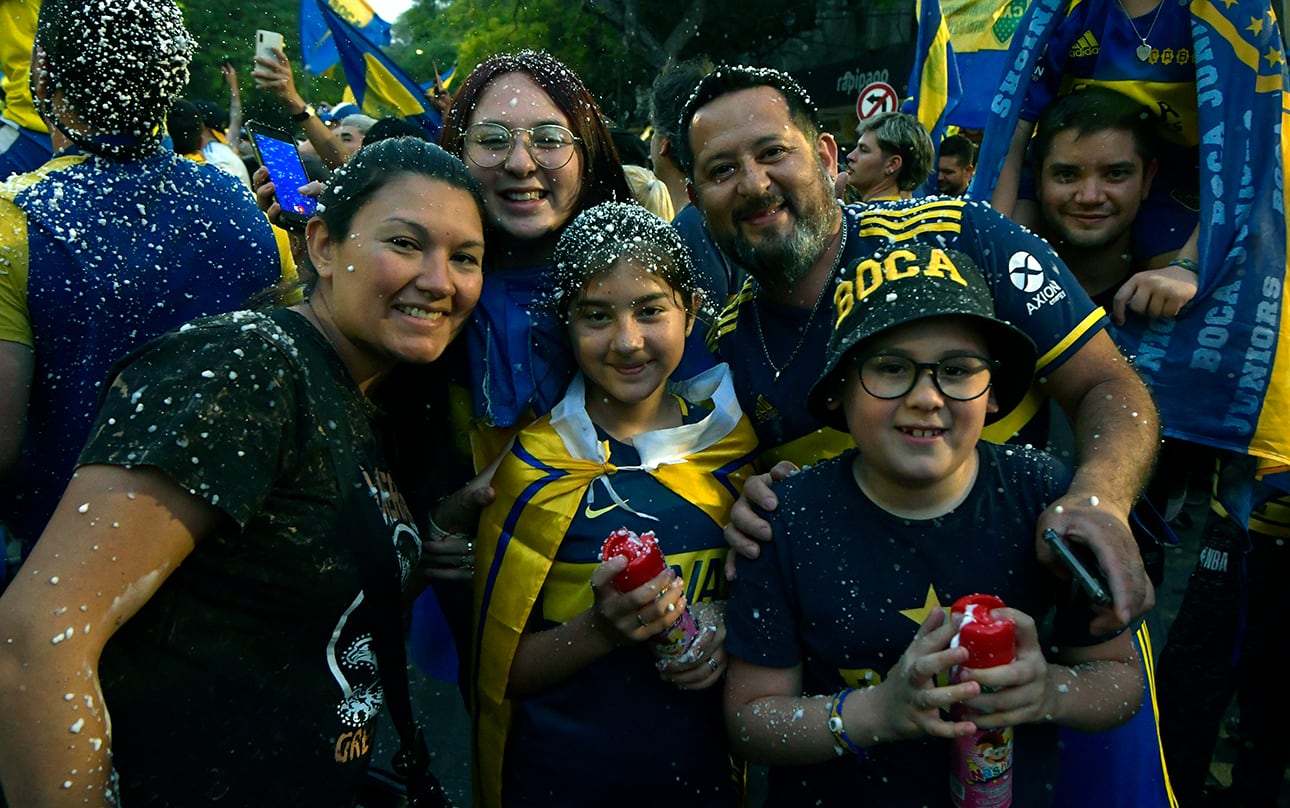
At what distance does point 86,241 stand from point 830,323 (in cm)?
195

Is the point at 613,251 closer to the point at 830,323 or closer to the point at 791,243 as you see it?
the point at 791,243

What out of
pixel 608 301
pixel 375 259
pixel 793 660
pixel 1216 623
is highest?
pixel 375 259

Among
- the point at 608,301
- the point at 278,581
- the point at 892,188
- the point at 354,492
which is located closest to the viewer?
the point at 278,581

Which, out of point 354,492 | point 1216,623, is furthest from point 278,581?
point 1216,623

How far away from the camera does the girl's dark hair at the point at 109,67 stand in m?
2.30

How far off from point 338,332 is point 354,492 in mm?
394

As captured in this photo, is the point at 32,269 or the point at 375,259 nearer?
the point at 375,259

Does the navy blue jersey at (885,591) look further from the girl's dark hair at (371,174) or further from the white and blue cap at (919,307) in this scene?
the girl's dark hair at (371,174)

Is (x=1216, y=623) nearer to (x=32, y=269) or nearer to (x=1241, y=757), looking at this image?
(x=1241, y=757)

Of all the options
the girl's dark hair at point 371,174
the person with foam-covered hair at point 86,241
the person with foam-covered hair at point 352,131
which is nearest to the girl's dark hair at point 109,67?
the person with foam-covered hair at point 86,241

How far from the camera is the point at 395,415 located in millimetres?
2531

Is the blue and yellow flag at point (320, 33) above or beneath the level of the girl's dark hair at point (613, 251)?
above

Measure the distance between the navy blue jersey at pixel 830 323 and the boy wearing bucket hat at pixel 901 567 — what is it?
1.22 feet

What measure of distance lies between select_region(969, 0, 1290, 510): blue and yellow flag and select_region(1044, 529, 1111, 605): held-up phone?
3.77ft
